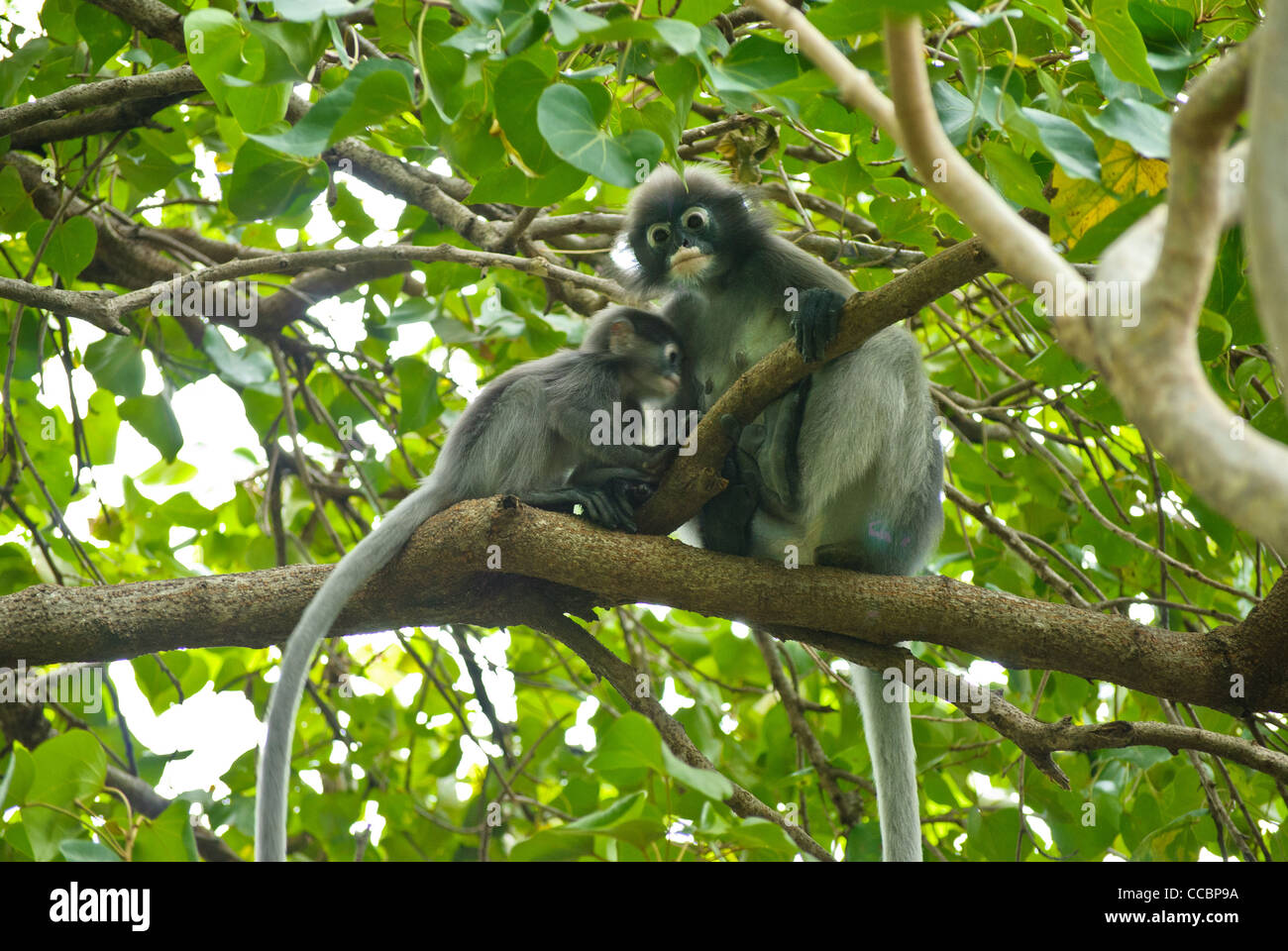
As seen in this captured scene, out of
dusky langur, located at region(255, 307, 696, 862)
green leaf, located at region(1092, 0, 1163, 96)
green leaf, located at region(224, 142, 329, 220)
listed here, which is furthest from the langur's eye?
green leaf, located at region(1092, 0, 1163, 96)

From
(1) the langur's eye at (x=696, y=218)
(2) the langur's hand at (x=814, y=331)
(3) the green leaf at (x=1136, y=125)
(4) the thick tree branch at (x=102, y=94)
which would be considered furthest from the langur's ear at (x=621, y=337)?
(3) the green leaf at (x=1136, y=125)

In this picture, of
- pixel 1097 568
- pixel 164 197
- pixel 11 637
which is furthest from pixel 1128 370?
pixel 164 197

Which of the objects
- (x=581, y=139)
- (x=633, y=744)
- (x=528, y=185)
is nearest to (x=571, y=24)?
(x=581, y=139)

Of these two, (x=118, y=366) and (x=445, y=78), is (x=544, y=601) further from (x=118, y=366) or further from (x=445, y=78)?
(x=118, y=366)

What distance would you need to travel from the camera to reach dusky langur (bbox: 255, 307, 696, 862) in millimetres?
3953

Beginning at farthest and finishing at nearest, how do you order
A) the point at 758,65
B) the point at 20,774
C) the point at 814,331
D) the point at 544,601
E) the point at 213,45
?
the point at 544,601
the point at 814,331
the point at 20,774
the point at 213,45
the point at 758,65

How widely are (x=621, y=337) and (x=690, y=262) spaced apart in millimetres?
424

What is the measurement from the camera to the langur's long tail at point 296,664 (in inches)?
120

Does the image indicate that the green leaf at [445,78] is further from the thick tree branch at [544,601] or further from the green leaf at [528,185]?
the thick tree branch at [544,601]

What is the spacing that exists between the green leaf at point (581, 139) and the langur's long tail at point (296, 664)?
5.35ft

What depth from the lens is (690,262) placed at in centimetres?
466

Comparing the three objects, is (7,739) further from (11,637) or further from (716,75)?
(716,75)

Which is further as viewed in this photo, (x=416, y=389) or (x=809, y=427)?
(x=416, y=389)

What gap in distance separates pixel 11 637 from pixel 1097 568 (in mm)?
4344
